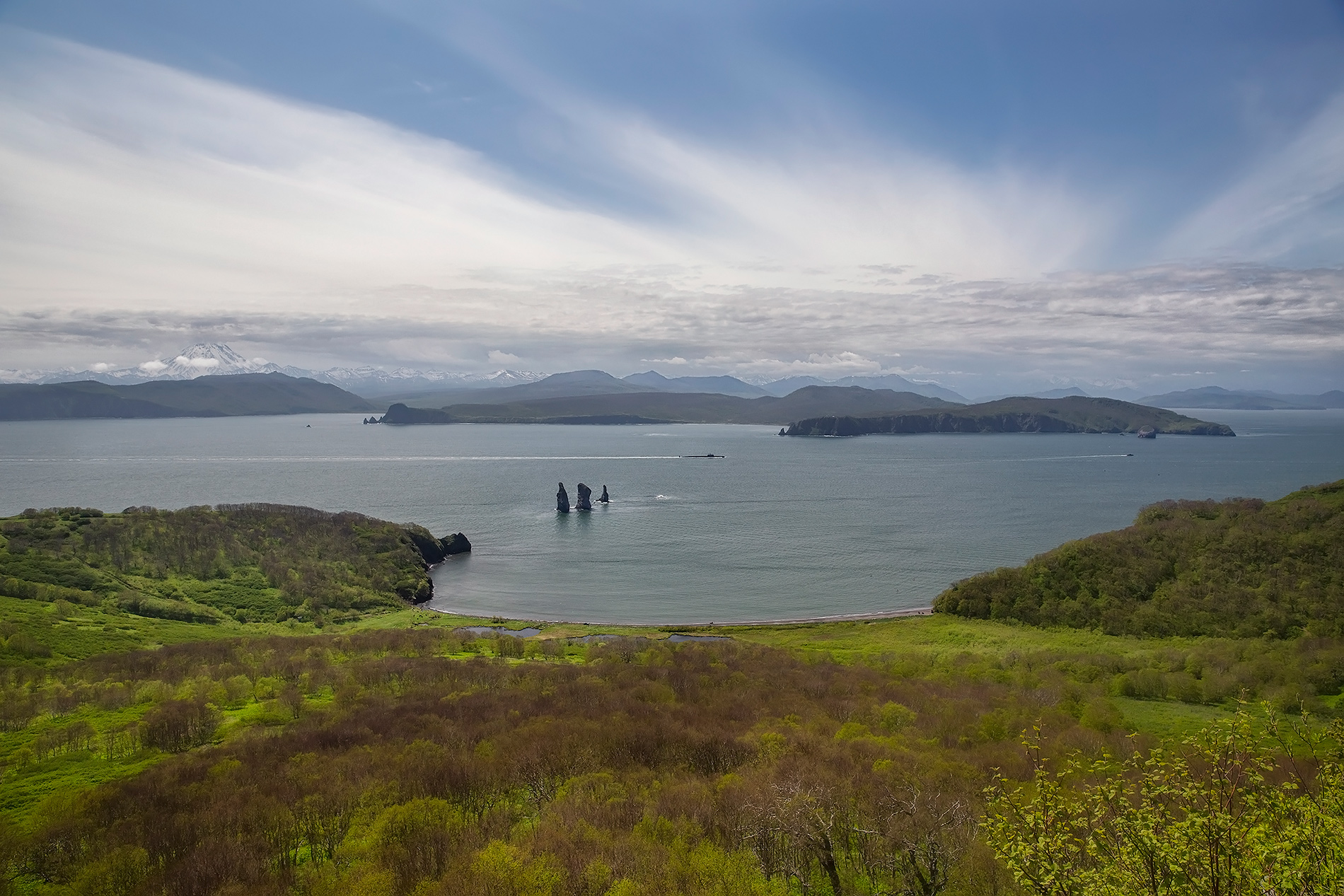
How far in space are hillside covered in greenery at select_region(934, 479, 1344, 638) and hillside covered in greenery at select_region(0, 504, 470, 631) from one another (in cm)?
6621

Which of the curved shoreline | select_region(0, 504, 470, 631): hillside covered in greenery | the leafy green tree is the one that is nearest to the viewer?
the leafy green tree

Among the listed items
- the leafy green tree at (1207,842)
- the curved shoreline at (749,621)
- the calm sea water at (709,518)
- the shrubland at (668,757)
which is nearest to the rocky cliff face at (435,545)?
the calm sea water at (709,518)

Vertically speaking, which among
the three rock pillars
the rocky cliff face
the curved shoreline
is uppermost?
the three rock pillars

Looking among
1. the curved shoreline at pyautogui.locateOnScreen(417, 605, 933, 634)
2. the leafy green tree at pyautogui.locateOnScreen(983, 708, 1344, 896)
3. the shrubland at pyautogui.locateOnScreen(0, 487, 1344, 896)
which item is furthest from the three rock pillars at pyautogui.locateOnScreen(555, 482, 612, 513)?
the leafy green tree at pyautogui.locateOnScreen(983, 708, 1344, 896)

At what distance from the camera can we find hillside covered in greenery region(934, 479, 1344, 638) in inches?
2164

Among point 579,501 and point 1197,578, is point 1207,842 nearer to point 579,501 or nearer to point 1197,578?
point 1197,578

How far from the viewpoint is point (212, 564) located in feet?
253

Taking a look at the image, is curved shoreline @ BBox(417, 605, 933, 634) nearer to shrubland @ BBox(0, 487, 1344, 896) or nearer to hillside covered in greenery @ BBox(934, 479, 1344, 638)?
hillside covered in greenery @ BBox(934, 479, 1344, 638)

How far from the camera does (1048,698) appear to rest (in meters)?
35.7

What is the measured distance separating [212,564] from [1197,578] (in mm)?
100127

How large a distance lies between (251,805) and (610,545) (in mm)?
88021

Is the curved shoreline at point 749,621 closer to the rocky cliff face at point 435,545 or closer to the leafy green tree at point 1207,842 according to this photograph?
the rocky cliff face at point 435,545

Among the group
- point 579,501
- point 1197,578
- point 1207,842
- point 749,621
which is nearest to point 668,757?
point 1207,842

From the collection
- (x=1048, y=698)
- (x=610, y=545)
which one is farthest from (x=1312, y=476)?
(x=1048, y=698)
